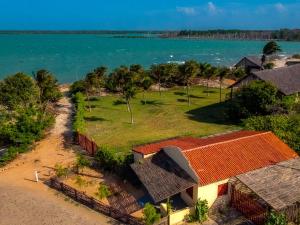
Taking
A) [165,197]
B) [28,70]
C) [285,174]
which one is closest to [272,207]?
[285,174]

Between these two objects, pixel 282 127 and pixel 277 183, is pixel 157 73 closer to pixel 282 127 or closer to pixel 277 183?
pixel 282 127

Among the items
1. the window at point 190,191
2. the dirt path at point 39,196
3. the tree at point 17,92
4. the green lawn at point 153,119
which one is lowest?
the dirt path at point 39,196

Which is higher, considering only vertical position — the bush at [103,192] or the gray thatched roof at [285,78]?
the gray thatched roof at [285,78]

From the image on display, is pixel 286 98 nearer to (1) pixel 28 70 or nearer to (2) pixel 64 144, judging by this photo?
(2) pixel 64 144

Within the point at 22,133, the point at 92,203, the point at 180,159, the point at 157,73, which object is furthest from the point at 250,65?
the point at 92,203

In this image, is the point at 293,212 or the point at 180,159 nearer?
the point at 293,212

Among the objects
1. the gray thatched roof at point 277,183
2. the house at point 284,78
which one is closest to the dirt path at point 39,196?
the gray thatched roof at point 277,183

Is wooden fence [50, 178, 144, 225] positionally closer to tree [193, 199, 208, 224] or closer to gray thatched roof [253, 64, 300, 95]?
tree [193, 199, 208, 224]

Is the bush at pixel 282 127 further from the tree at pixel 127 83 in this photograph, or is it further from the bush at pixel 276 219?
the tree at pixel 127 83
